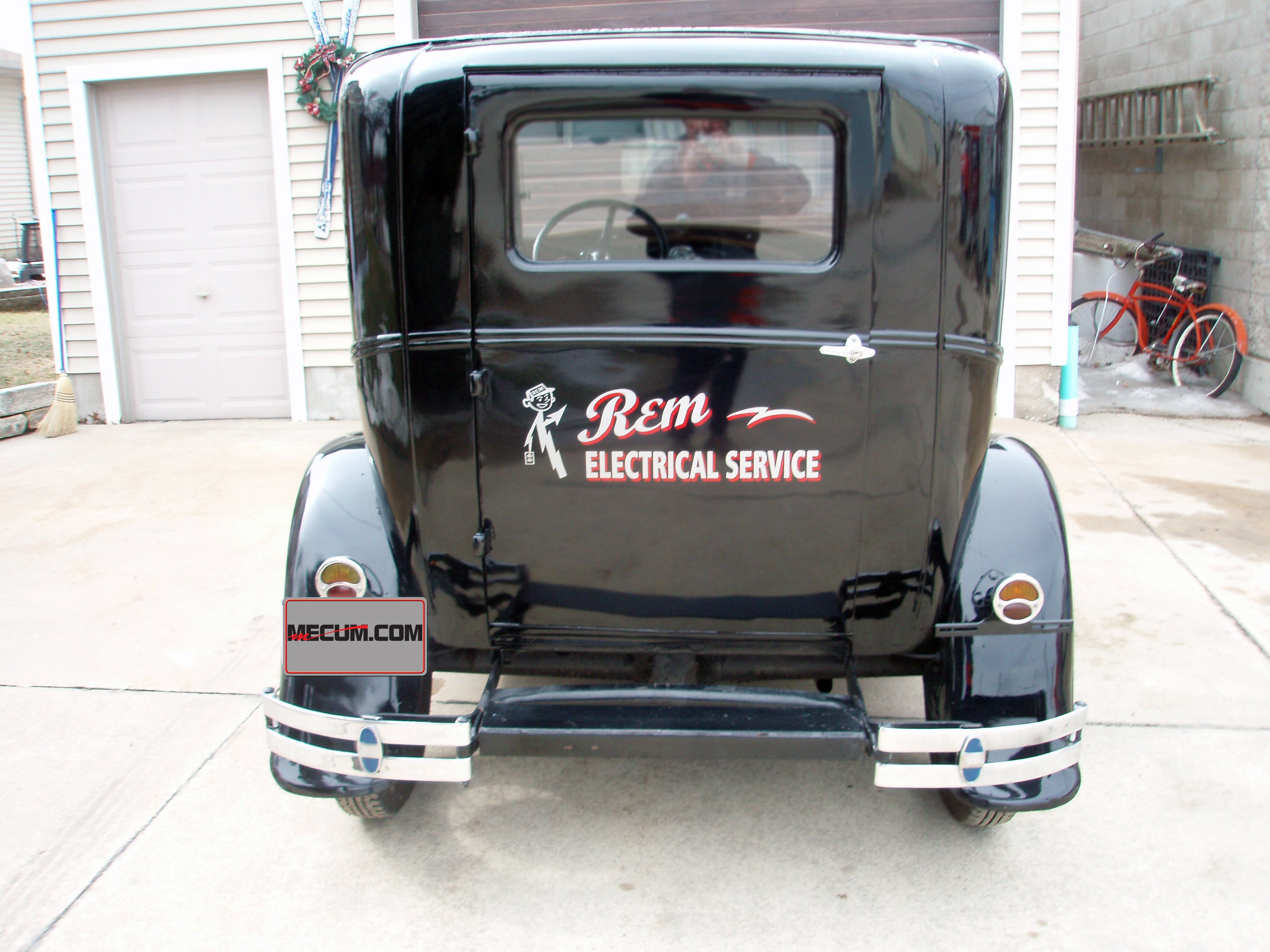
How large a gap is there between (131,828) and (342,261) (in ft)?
18.4

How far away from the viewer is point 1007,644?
2.62 meters

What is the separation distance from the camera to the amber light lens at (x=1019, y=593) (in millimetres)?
2623

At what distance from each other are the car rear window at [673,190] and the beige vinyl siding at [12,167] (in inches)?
921

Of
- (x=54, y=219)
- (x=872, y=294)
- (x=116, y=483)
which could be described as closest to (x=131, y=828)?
(x=872, y=294)

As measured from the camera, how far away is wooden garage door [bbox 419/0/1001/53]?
23.6 ft

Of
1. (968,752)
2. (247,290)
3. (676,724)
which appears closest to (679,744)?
(676,724)

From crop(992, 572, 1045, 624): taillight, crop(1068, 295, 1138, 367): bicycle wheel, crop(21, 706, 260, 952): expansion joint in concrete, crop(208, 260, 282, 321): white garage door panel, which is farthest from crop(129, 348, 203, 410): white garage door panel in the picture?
crop(1068, 295, 1138, 367): bicycle wheel

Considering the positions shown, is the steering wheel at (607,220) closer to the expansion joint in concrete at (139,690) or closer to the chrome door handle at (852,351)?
the chrome door handle at (852,351)

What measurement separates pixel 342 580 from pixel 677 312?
1.13m

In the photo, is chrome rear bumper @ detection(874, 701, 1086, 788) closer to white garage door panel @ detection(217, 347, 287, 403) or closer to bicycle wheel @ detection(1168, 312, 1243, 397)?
white garage door panel @ detection(217, 347, 287, 403)

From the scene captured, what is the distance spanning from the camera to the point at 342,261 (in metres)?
7.86

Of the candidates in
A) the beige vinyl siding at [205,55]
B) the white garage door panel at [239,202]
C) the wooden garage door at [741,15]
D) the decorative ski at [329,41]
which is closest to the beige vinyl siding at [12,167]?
the beige vinyl siding at [205,55]

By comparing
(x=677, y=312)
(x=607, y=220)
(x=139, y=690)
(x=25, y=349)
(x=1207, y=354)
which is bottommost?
(x=139, y=690)

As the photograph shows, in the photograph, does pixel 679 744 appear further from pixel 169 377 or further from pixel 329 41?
pixel 169 377
